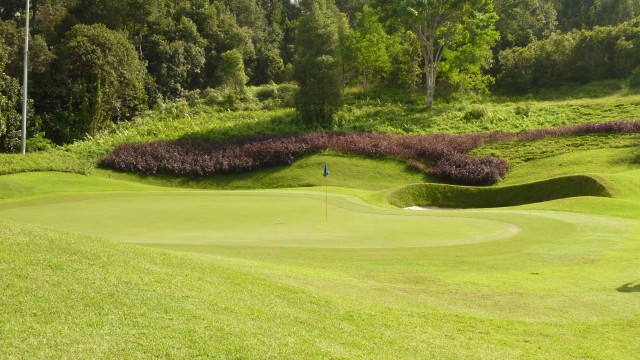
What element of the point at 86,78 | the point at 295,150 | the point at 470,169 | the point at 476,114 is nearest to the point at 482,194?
the point at 470,169

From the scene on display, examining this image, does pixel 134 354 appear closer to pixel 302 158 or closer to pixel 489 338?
pixel 489 338

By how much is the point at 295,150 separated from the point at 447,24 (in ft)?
65.6

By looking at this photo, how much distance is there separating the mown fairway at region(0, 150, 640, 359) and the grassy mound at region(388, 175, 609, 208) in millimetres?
9101

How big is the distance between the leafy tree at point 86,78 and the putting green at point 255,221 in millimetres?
26105

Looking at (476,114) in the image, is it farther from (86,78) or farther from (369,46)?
(86,78)

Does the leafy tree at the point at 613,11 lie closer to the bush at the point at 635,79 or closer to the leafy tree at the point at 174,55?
the bush at the point at 635,79

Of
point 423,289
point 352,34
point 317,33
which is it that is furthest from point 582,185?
point 352,34

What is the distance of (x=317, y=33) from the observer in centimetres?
4869

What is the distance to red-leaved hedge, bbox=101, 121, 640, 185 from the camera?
43.5 m

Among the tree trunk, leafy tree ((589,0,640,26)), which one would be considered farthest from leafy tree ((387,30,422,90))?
leafy tree ((589,0,640,26))

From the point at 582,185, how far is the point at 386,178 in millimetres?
14941

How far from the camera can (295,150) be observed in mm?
44625

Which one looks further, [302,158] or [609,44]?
[609,44]

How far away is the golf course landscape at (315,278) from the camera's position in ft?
23.4
